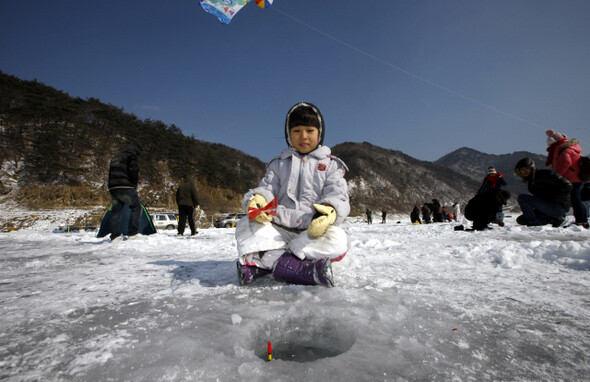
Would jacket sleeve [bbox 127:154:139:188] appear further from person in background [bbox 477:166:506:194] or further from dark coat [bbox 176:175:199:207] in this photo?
person in background [bbox 477:166:506:194]

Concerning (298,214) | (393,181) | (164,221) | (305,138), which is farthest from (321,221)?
(393,181)

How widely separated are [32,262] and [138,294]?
214 cm

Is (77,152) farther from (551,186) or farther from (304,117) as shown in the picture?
(551,186)

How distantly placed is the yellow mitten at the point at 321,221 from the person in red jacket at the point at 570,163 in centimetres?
511

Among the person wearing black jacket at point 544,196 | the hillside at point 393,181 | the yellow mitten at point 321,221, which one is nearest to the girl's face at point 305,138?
the yellow mitten at point 321,221

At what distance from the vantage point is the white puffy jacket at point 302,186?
6.39ft

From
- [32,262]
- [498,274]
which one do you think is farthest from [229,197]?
[498,274]

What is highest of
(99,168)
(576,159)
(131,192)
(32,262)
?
(99,168)

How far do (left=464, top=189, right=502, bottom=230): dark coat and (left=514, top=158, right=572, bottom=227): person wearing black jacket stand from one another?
0.45 metres

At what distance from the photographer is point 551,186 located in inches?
170

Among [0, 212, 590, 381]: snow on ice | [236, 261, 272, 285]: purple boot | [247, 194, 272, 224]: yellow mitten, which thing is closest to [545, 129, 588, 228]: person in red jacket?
[0, 212, 590, 381]: snow on ice

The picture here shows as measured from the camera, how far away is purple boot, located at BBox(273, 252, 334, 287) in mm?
1605

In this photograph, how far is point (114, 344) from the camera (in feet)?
3.05

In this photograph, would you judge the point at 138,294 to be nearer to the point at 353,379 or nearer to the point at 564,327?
the point at 353,379
